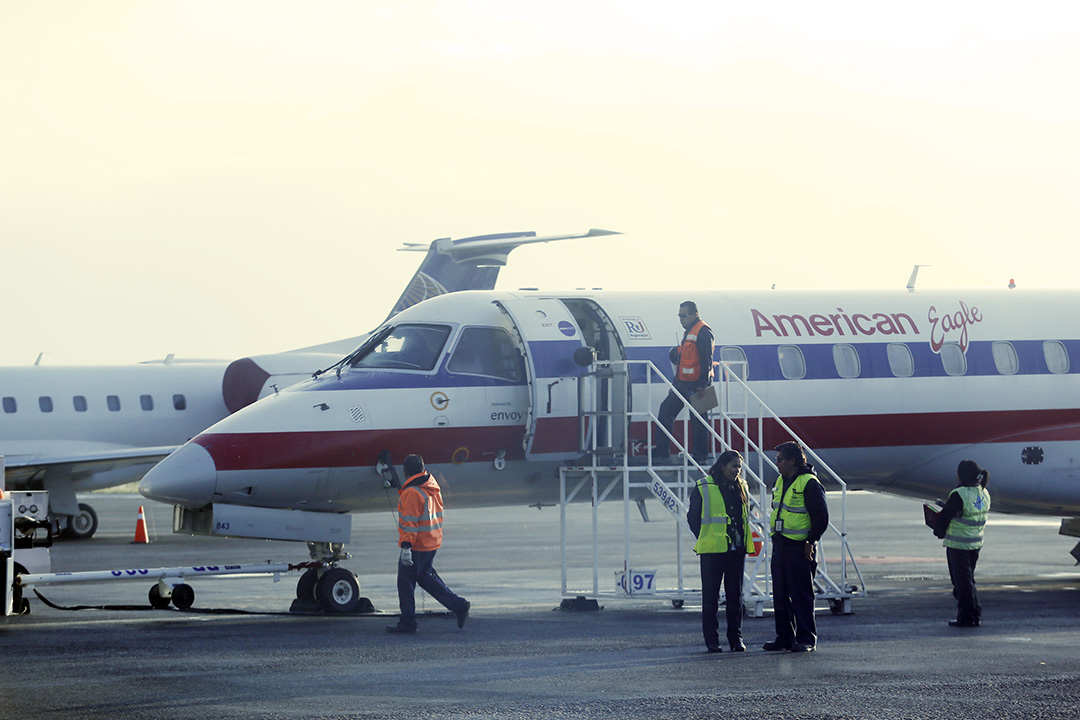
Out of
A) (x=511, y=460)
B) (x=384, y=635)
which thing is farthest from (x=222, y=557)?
(x=384, y=635)

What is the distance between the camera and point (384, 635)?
14609 millimetres

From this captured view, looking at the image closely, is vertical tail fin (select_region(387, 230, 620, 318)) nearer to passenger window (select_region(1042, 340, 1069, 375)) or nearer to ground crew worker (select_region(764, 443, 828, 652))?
passenger window (select_region(1042, 340, 1069, 375))

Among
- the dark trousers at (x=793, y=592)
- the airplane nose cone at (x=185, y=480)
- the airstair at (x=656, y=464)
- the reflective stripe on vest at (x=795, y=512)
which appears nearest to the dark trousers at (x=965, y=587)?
the airstair at (x=656, y=464)

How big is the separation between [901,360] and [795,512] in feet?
19.7

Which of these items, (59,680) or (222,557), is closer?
(59,680)

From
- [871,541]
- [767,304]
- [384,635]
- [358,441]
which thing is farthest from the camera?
[871,541]

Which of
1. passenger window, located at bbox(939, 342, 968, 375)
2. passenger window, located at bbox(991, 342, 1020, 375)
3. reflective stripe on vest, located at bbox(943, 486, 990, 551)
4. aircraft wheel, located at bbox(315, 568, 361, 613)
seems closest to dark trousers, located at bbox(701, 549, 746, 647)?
reflective stripe on vest, located at bbox(943, 486, 990, 551)

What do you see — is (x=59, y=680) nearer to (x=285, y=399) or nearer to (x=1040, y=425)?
(x=285, y=399)

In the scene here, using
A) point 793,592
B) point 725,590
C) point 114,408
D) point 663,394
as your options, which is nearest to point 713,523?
point 725,590

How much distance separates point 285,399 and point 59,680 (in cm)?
547

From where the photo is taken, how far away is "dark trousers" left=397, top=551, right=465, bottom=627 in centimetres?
1486

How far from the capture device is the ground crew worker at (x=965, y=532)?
15.2 metres

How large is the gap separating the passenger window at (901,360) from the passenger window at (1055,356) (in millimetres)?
Answer: 1961

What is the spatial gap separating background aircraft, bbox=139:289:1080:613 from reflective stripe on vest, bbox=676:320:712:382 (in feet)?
2.22
